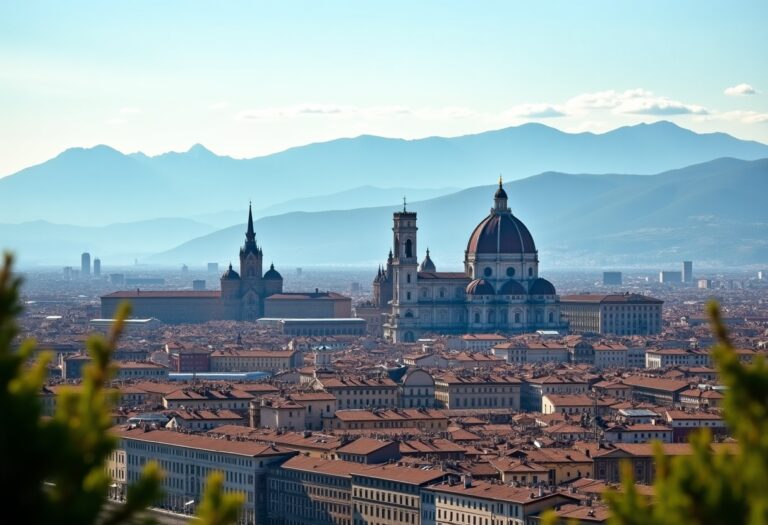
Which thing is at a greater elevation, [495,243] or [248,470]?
[495,243]

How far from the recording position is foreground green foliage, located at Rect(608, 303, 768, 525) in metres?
10.8

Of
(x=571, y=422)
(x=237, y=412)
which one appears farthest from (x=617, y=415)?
(x=237, y=412)

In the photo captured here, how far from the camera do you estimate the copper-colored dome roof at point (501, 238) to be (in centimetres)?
17112

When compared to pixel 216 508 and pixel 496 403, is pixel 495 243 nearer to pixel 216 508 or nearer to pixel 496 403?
pixel 496 403

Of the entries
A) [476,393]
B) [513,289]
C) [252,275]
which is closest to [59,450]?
[476,393]

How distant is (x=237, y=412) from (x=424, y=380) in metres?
15.1

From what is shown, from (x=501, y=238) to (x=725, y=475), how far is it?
16045 centimetres

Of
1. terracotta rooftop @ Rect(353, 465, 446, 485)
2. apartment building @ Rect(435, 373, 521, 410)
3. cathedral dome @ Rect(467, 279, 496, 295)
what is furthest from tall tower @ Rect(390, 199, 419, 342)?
terracotta rooftop @ Rect(353, 465, 446, 485)

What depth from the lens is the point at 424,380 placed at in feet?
371

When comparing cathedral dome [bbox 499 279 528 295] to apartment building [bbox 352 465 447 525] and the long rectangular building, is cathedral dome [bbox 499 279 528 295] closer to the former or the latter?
the long rectangular building

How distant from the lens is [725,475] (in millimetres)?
11016

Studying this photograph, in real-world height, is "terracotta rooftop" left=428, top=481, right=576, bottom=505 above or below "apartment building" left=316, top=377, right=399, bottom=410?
below

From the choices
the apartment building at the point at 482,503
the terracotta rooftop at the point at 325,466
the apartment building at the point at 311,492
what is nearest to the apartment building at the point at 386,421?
the terracotta rooftop at the point at 325,466

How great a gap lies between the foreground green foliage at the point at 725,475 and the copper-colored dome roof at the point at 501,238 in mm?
159860
